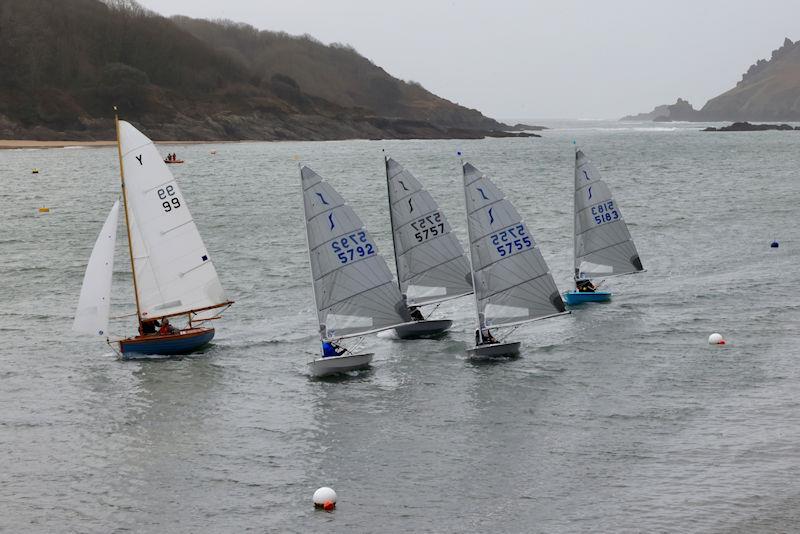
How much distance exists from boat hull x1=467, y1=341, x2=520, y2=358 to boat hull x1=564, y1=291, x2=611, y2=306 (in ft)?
34.5

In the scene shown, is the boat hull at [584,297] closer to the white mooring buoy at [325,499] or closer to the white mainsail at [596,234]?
the white mainsail at [596,234]

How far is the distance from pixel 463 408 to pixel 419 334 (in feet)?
33.0

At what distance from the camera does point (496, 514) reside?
81.8 feet

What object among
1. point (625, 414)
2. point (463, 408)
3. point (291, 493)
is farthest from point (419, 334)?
point (291, 493)

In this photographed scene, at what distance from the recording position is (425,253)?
1715 inches

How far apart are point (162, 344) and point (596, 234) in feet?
72.4

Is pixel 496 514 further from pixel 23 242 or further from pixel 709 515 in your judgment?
pixel 23 242

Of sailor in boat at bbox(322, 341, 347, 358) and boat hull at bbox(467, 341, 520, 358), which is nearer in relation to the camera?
sailor in boat at bbox(322, 341, 347, 358)

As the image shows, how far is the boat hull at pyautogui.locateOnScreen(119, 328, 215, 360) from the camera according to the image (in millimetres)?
41438

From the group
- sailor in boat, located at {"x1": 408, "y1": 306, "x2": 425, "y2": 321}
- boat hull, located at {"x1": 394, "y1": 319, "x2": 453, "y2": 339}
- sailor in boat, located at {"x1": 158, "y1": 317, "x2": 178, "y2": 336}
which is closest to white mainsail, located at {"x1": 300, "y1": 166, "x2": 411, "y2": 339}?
boat hull, located at {"x1": 394, "y1": 319, "x2": 453, "y2": 339}

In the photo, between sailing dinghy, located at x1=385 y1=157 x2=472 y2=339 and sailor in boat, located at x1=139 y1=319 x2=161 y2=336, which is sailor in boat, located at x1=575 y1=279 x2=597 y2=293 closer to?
sailing dinghy, located at x1=385 y1=157 x2=472 y2=339

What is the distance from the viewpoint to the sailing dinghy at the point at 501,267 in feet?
130

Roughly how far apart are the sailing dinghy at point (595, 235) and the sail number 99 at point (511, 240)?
1147 cm

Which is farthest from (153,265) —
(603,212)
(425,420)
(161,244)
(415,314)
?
(603,212)
